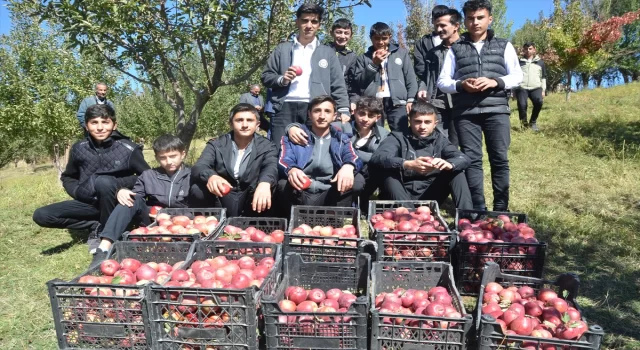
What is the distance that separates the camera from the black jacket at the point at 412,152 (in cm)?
427

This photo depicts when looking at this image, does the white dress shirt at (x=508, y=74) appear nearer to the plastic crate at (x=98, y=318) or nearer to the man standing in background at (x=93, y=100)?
the plastic crate at (x=98, y=318)

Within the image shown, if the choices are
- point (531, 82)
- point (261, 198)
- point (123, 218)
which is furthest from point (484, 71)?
point (531, 82)

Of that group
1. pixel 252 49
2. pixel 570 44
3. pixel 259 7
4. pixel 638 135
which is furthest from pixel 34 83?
pixel 570 44

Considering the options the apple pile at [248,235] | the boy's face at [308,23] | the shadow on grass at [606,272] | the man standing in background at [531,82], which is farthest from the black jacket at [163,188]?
the man standing in background at [531,82]

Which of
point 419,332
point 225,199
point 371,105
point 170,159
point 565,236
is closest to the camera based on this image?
point 419,332

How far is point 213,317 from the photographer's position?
7.68 ft

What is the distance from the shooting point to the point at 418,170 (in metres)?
4.05

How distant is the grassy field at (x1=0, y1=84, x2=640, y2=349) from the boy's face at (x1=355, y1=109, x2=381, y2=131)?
6.63ft

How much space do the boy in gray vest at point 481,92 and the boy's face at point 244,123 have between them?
1.92 metres

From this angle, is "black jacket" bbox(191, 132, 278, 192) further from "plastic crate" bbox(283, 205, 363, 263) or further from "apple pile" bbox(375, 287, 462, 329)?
"apple pile" bbox(375, 287, 462, 329)

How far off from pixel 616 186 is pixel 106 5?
21.8 ft

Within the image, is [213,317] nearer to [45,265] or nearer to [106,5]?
[45,265]

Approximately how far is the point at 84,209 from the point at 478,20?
418cm

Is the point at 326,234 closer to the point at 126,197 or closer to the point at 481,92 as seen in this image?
the point at 126,197
